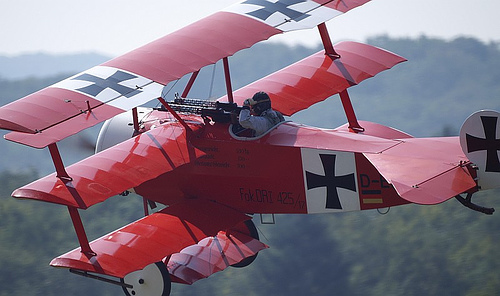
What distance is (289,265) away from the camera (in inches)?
1093

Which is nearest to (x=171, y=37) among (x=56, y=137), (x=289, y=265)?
(x=56, y=137)

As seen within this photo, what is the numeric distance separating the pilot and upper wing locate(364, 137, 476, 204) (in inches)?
61.2

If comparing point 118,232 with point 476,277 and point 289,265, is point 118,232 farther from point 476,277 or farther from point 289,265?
point 289,265

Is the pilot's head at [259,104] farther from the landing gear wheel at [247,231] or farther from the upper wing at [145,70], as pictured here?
the landing gear wheel at [247,231]

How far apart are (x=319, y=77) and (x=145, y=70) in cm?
351

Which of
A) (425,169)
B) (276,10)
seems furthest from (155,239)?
(276,10)

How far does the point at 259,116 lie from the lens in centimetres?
1274

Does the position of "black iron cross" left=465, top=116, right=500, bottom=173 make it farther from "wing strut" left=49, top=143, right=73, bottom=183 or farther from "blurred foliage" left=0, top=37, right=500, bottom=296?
"blurred foliage" left=0, top=37, right=500, bottom=296

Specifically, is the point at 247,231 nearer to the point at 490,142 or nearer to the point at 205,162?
the point at 205,162

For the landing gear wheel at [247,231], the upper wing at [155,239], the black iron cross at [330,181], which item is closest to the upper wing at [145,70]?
the upper wing at [155,239]

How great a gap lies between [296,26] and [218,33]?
1.25m

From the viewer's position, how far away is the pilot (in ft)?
40.8

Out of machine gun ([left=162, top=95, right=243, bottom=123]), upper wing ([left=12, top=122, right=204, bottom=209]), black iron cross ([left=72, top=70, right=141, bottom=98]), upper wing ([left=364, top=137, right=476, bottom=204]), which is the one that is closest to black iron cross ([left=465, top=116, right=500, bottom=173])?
upper wing ([left=364, top=137, right=476, bottom=204])

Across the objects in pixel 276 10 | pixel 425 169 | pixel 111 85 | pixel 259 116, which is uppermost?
pixel 276 10
